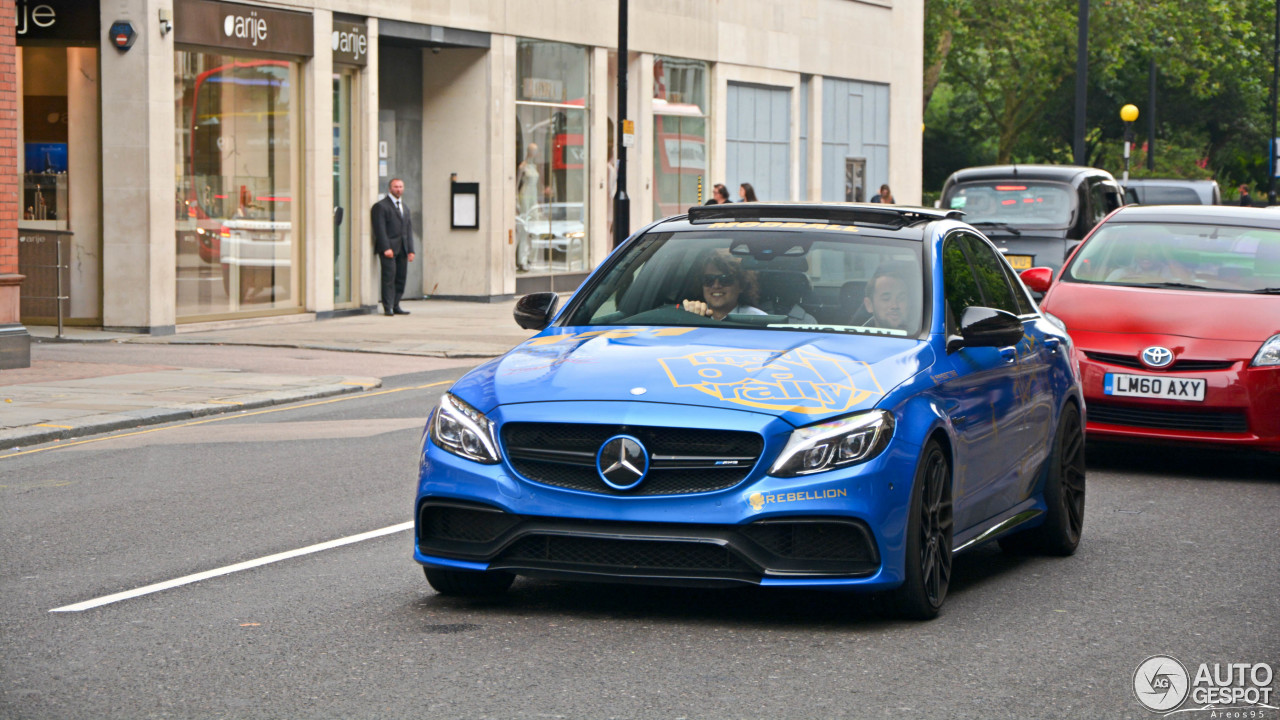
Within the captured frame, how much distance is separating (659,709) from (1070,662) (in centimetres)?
158

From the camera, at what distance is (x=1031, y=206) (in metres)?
20.6

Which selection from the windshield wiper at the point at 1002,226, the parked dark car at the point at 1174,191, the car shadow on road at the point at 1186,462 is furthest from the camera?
the parked dark car at the point at 1174,191

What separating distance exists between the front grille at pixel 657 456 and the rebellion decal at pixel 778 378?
0.59 ft

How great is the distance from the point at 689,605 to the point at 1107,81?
68202 millimetres

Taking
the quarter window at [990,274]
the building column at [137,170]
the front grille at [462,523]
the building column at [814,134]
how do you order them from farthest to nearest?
1. the building column at [814,134]
2. the building column at [137,170]
3. the quarter window at [990,274]
4. the front grille at [462,523]

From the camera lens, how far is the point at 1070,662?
19.4 ft

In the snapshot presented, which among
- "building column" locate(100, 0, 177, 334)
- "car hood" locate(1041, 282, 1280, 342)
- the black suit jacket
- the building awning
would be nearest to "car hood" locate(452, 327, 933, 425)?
"car hood" locate(1041, 282, 1280, 342)

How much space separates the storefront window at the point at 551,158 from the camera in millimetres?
29875

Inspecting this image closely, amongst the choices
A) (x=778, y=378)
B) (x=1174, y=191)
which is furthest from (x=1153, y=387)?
(x=1174, y=191)

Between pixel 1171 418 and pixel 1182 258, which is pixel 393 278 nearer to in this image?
pixel 1182 258

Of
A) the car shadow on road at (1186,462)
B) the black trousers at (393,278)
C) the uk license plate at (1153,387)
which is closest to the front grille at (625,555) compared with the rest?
the uk license plate at (1153,387)

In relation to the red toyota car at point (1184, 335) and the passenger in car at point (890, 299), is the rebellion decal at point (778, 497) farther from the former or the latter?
the red toyota car at point (1184, 335)

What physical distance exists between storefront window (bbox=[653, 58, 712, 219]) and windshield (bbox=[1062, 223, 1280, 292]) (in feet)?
73.4

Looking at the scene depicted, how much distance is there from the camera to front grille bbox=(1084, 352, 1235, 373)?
10.6 m
